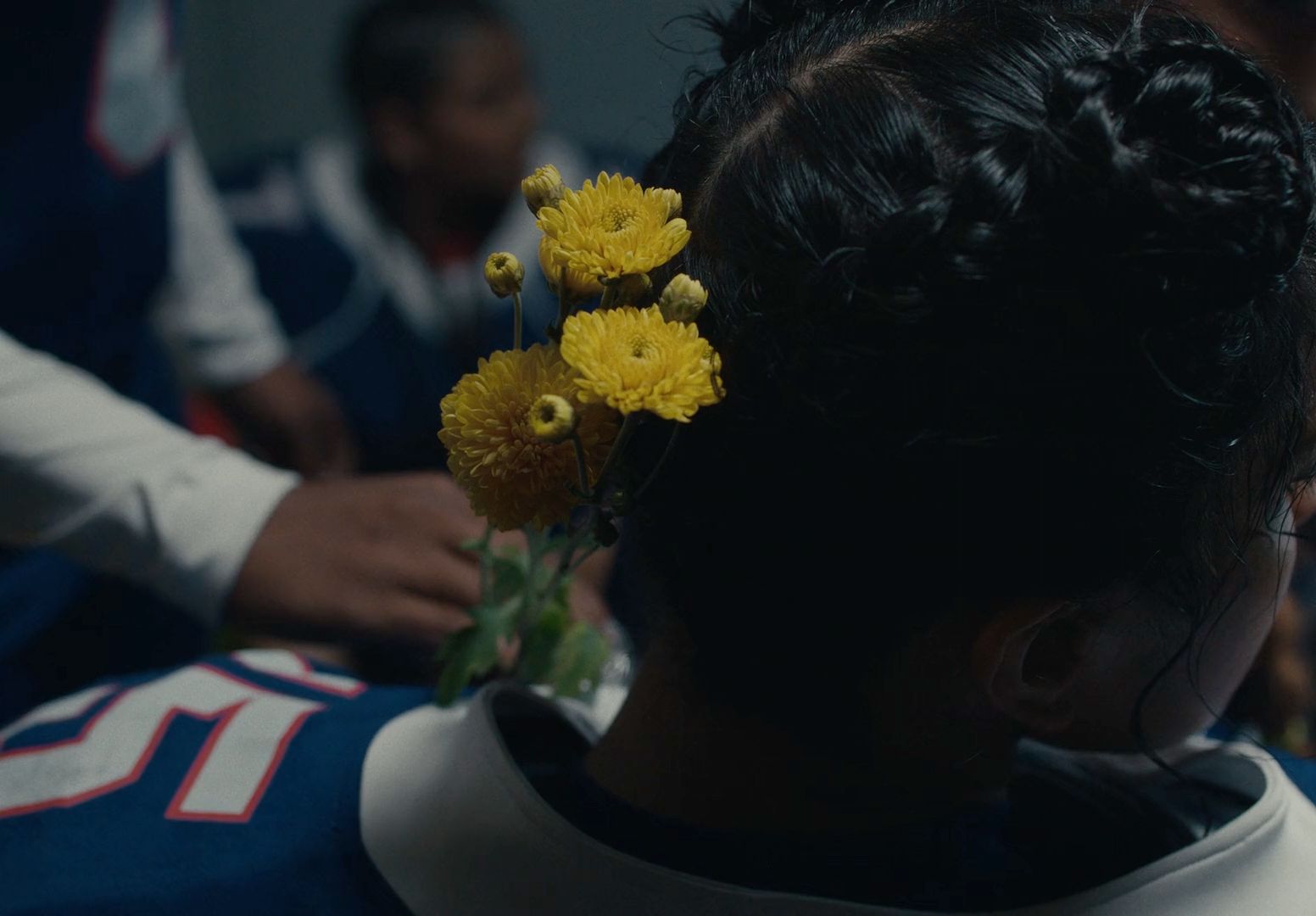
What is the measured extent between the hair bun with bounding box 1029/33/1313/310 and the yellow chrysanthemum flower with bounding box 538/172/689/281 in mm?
147

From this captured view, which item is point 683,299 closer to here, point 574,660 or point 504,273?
point 504,273

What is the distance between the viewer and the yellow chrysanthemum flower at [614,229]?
510mm

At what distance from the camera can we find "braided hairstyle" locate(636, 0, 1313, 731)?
49cm

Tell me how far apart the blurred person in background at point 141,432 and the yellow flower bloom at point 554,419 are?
0.38 metres

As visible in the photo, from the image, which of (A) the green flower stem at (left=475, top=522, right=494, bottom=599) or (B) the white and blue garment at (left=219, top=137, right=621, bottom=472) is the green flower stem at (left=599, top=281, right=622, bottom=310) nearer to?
(A) the green flower stem at (left=475, top=522, right=494, bottom=599)

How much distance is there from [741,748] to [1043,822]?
8.4 inches

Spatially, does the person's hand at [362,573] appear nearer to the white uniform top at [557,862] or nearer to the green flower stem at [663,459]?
the white uniform top at [557,862]

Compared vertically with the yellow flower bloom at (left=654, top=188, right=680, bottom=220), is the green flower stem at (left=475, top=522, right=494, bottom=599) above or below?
below

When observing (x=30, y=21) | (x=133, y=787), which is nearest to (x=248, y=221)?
(x=30, y=21)

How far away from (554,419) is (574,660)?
337mm

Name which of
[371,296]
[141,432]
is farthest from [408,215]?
[141,432]

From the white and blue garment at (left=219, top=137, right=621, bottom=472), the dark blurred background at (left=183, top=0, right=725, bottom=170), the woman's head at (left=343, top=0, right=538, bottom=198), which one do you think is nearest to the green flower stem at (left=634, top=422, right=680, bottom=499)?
the white and blue garment at (left=219, top=137, right=621, bottom=472)

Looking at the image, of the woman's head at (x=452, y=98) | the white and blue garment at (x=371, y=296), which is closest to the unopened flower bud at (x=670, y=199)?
the white and blue garment at (x=371, y=296)

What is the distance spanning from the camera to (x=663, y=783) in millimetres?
635
